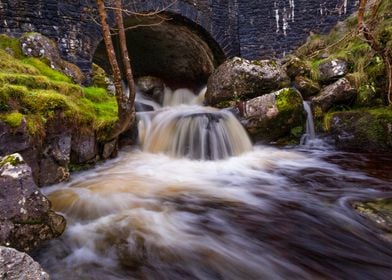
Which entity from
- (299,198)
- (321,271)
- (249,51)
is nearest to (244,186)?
(299,198)

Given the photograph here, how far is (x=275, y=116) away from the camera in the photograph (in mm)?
6621

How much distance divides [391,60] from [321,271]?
5449mm

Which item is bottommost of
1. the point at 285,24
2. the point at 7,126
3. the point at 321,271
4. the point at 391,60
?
the point at 321,271

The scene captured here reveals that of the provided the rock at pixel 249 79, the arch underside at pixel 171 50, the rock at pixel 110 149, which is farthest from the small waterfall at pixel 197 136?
the arch underside at pixel 171 50

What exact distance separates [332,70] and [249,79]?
1.93 m

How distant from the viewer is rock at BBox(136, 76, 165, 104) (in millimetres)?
12164

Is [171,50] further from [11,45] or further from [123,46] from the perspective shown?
[123,46]

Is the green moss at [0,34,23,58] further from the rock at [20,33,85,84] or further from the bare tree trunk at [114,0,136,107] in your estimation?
the bare tree trunk at [114,0,136,107]

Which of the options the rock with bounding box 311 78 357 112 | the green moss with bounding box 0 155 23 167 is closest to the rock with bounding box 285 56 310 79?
the rock with bounding box 311 78 357 112

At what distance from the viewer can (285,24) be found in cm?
1095

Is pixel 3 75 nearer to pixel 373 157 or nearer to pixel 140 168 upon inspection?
pixel 140 168

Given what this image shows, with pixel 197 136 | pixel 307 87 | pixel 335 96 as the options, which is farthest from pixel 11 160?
pixel 307 87

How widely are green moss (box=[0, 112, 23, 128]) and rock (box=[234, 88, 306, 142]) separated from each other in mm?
4366

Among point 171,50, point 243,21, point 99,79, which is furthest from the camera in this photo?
point 171,50
